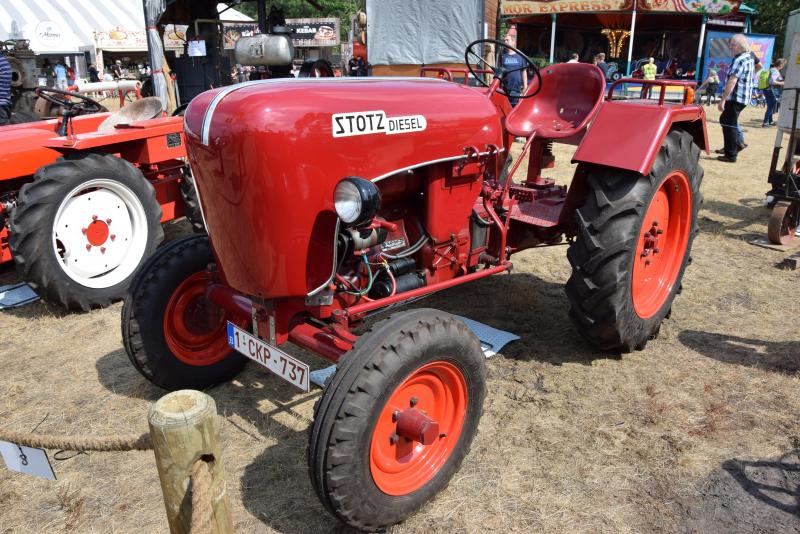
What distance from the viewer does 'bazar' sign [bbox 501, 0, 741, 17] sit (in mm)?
19344

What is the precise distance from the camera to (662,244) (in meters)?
3.54

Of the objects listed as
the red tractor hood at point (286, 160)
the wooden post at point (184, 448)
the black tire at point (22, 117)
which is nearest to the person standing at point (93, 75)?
the black tire at point (22, 117)

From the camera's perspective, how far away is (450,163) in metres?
2.69

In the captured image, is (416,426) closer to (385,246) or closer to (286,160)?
(385,246)

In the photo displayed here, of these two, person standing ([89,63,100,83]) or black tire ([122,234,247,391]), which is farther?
person standing ([89,63,100,83])

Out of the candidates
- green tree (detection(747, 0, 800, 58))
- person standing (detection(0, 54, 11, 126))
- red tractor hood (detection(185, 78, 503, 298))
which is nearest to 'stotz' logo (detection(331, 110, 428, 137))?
red tractor hood (detection(185, 78, 503, 298))

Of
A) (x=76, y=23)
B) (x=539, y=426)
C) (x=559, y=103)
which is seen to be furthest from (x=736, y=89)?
(x=76, y=23)

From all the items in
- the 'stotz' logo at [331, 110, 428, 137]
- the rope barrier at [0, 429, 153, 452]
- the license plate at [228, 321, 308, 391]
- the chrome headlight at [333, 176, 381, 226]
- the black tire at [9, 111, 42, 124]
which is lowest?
the license plate at [228, 321, 308, 391]

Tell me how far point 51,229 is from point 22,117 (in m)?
2.71

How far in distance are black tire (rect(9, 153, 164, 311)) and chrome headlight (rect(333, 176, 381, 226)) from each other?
2113 mm

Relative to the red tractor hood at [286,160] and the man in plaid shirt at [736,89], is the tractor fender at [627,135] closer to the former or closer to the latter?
the red tractor hood at [286,160]

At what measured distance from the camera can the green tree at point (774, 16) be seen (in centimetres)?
2633

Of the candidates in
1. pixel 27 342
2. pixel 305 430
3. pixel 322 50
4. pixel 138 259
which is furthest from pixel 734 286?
pixel 322 50

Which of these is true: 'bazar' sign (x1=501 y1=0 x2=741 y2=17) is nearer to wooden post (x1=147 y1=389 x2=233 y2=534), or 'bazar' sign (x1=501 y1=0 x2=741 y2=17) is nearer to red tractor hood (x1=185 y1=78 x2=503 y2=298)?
red tractor hood (x1=185 y1=78 x2=503 y2=298)
